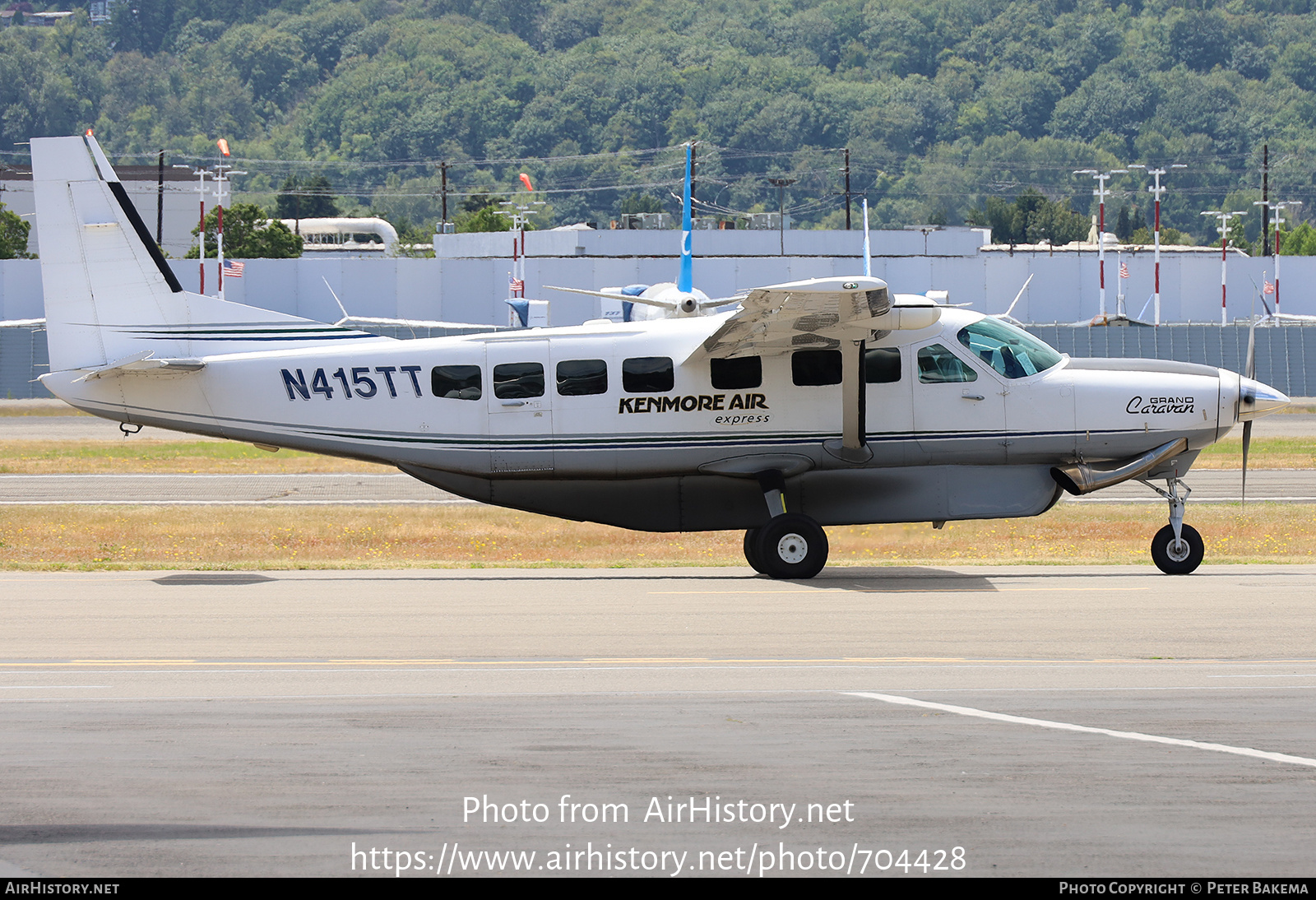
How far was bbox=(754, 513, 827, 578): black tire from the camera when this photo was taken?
53.5 ft

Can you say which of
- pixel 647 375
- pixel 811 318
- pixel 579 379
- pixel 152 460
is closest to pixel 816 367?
pixel 811 318

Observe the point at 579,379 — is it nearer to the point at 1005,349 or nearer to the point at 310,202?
the point at 1005,349

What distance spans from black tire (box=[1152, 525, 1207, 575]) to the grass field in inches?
692

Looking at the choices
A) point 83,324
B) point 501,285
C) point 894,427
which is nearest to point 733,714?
point 894,427

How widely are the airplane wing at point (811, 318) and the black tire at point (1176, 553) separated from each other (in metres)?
3.69

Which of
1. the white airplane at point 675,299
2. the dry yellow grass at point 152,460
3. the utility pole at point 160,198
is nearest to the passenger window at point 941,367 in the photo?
the white airplane at point 675,299

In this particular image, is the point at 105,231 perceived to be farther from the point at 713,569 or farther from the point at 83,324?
the point at 713,569

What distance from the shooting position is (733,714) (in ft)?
30.5

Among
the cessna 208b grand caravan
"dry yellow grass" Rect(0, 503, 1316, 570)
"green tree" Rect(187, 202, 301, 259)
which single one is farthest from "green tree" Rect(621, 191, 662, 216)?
the cessna 208b grand caravan

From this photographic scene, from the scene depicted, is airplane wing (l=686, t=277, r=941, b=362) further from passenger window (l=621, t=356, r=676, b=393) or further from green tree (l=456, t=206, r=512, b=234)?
green tree (l=456, t=206, r=512, b=234)

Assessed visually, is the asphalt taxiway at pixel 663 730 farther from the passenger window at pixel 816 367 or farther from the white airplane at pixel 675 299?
the white airplane at pixel 675 299

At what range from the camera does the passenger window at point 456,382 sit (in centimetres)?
1680
